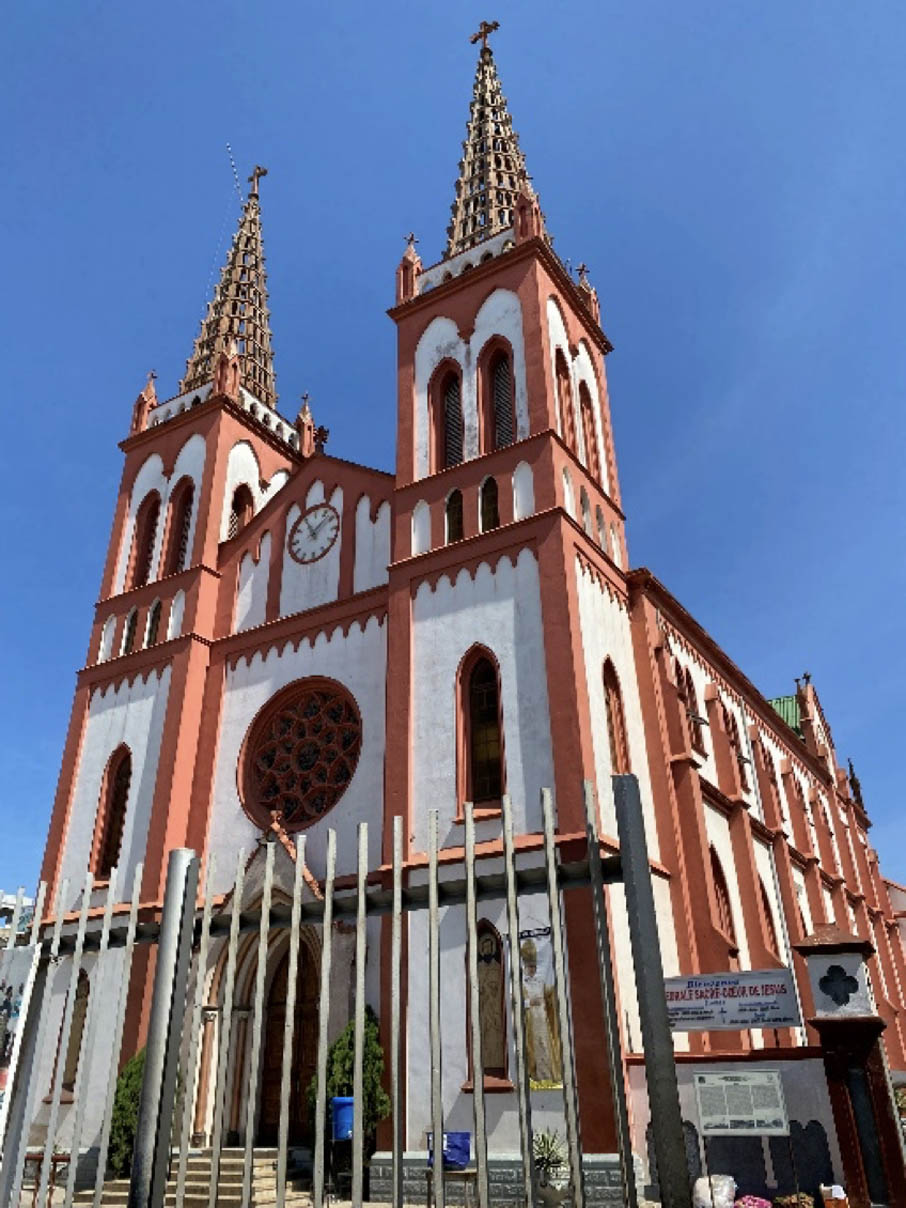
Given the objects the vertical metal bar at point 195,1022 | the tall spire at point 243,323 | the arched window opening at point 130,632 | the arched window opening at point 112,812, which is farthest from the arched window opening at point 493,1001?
the tall spire at point 243,323

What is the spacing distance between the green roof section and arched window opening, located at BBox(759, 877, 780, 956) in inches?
594

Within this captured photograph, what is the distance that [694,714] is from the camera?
19.4 metres

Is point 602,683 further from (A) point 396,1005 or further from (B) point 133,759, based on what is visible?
(A) point 396,1005

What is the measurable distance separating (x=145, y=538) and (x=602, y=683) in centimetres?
1327

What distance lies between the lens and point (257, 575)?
21.1 m

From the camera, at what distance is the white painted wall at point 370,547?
19141 millimetres

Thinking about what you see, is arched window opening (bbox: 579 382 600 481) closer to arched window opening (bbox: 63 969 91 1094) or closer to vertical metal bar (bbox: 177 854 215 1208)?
arched window opening (bbox: 63 969 91 1094)

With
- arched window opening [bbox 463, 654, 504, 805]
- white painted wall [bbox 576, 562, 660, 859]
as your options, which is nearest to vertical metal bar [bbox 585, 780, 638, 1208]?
white painted wall [bbox 576, 562, 660, 859]

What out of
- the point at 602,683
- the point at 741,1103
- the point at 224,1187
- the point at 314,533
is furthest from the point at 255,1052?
the point at 314,533

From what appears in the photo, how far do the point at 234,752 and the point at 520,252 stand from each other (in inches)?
466

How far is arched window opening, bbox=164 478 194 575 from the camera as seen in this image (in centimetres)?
2262

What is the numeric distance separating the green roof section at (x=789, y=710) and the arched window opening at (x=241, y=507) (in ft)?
73.0

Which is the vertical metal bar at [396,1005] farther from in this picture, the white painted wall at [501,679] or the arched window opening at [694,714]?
the arched window opening at [694,714]

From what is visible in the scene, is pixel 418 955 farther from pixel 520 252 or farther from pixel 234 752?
pixel 520 252
